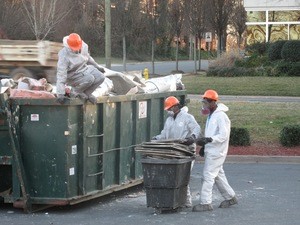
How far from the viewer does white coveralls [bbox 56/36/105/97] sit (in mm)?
11047

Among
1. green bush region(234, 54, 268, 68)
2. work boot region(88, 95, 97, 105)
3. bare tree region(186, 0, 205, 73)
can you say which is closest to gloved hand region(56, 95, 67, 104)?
work boot region(88, 95, 97, 105)

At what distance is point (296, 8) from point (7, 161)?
40.4 meters

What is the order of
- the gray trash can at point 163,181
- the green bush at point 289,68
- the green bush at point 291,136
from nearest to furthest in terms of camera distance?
the gray trash can at point 163,181
the green bush at point 291,136
the green bush at point 289,68

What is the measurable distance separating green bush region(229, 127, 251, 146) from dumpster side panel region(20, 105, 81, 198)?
760cm

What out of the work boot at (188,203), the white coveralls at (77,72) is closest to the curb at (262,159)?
the work boot at (188,203)

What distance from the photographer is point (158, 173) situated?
10.8m

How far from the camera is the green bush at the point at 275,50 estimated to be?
40.8 m

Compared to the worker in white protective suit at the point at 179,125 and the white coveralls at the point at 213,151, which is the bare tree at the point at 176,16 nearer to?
the worker in white protective suit at the point at 179,125

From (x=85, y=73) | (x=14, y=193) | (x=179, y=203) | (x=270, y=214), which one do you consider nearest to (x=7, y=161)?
(x=14, y=193)

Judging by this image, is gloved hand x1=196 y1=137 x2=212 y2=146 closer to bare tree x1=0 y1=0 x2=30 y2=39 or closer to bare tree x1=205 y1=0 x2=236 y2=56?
bare tree x1=0 y1=0 x2=30 y2=39

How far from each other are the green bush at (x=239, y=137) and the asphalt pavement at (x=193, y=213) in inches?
140

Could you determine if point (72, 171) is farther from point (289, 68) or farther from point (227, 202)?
point (289, 68)

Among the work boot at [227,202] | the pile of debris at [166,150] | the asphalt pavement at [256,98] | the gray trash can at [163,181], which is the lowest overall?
the asphalt pavement at [256,98]

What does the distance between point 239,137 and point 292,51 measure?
22359mm
